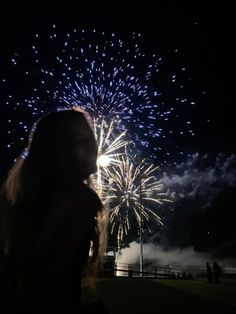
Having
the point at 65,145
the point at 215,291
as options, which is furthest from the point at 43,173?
the point at 215,291

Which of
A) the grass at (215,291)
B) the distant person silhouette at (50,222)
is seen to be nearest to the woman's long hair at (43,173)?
the distant person silhouette at (50,222)

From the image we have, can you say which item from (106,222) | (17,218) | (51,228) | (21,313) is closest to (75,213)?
(51,228)

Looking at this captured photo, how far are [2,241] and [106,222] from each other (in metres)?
0.67

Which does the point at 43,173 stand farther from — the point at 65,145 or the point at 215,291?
the point at 215,291

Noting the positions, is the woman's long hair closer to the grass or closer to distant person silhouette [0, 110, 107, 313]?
distant person silhouette [0, 110, 107, 313]

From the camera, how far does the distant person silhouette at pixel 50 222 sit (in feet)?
4.54

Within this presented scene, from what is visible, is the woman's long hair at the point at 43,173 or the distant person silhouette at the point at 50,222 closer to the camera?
the distant person silhouette at the point at 50,222

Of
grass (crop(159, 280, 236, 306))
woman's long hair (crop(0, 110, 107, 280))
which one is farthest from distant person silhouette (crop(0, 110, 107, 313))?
grass (crop(159, 280, 236, 306))

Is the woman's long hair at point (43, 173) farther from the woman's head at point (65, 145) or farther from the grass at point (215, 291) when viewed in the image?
the grass at point (215, 291)

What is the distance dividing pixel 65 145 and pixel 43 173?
167 mm

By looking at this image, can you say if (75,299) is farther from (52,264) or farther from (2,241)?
(2,241)

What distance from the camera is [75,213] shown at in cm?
148

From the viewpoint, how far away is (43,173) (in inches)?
65.4

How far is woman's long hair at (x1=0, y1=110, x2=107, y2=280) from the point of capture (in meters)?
1.56
